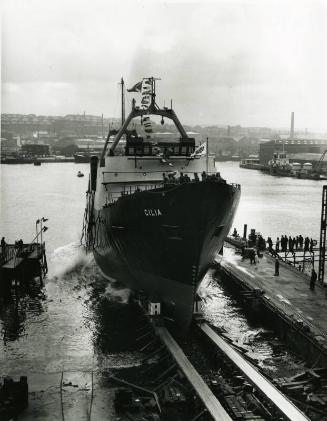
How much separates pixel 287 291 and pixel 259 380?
701 centimetres

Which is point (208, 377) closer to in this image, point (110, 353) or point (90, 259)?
point (110, 353)

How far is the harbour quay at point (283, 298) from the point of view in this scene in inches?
564

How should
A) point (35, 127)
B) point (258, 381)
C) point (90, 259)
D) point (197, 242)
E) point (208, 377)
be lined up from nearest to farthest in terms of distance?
1. point (258, 381)
2. point (208, 377)
3. point (197, 242)
4. point (90, 259)
5. point (35, 127)

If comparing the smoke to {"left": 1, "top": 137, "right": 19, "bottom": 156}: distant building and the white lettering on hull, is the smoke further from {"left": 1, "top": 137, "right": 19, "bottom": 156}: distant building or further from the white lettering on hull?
{"left": 1, "top": 137, "right": 19, "bottom": 156}: distant building

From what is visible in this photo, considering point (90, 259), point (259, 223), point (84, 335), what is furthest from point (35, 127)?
point (84, 335)

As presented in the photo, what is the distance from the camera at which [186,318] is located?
15250 millimetres

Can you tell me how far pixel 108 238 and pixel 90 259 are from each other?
31.8 ft

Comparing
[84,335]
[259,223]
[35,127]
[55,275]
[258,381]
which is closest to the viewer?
[258,381]

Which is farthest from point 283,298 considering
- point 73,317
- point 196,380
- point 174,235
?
point 73,317

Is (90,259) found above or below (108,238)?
below

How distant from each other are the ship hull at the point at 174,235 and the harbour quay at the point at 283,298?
9.72 feet

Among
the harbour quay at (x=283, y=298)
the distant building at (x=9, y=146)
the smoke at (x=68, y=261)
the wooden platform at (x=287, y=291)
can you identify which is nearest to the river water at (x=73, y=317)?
the smoke at (x=68, y=261)

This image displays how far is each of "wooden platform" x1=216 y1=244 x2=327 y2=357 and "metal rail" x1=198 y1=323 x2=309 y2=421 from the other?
6.90 feet

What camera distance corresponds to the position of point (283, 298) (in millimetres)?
17719
